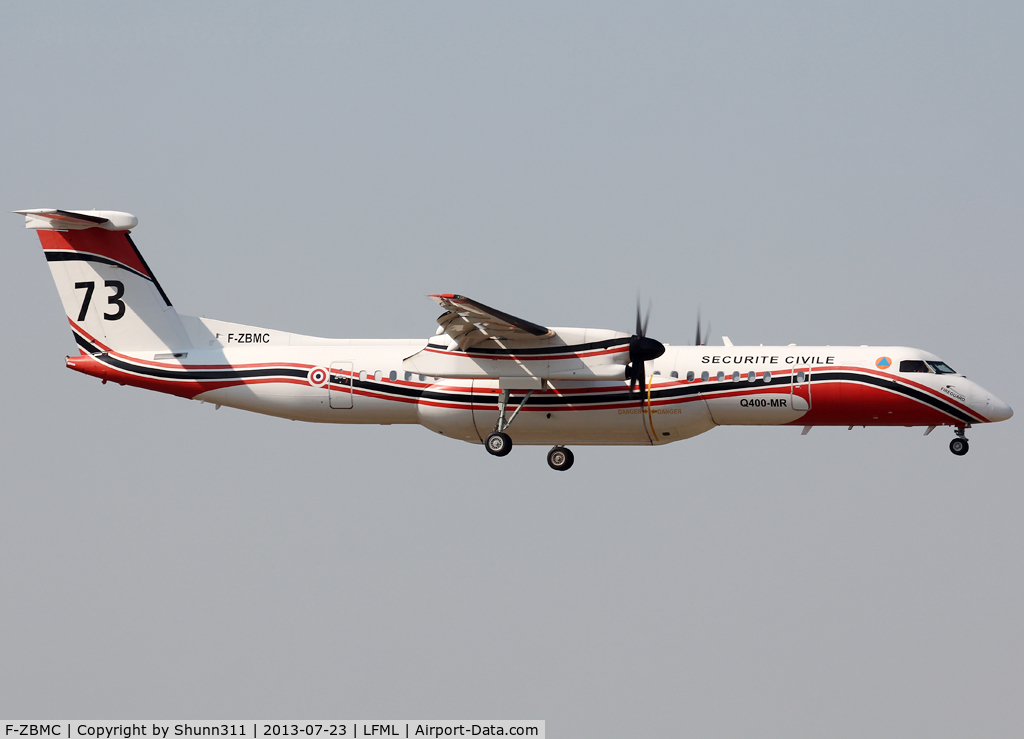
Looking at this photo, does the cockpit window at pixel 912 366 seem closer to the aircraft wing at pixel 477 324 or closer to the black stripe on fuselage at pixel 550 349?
the black stripe on fuselage at pixel 550 349

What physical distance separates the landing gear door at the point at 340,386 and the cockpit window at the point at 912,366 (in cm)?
1253

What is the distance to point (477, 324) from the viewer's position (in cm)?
2564

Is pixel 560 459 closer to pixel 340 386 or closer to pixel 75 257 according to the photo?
pixel 340 386

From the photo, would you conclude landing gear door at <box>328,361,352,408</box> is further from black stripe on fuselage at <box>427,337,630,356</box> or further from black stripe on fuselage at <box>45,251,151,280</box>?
black stripe on fuselage at <box>45,251,151,280</box>

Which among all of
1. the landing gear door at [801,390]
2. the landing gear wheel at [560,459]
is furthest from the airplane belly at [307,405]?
the landing gear door at [801,390]

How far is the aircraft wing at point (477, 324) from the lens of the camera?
24531 mm

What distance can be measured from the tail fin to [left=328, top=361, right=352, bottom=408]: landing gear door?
394 centimetres

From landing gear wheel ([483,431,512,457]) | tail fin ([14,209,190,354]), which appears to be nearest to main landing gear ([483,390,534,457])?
landing gear wheel ([483,431,512,457])

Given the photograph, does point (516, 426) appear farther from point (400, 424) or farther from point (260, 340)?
point (260, 340)

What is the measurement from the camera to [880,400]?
26.7 metres

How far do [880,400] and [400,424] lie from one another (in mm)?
11080

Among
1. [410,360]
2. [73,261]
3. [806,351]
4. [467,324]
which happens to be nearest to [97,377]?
[73,261]

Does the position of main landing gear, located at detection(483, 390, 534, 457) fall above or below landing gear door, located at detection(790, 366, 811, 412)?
below

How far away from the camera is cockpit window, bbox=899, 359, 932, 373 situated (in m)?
26.8
